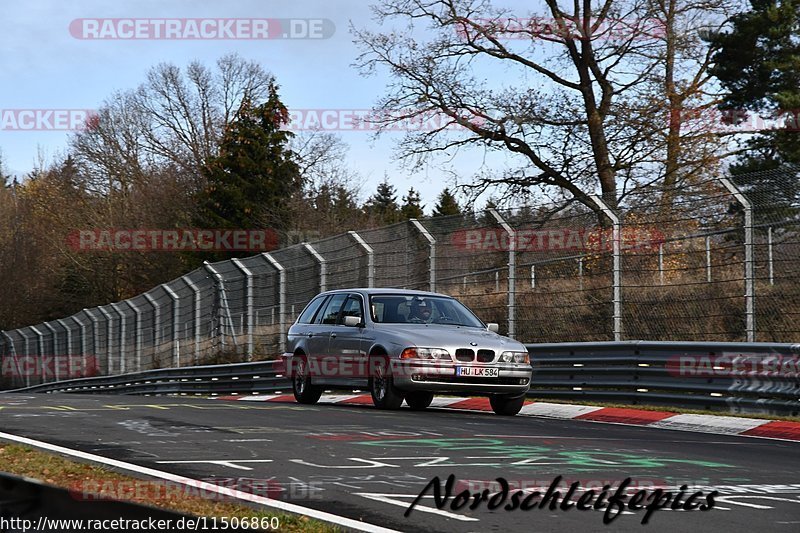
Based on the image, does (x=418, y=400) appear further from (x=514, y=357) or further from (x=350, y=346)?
(x=514, y=357)

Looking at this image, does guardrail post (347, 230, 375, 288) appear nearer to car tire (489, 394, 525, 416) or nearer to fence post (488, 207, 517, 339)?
fence post (488, 207, 517, 339)

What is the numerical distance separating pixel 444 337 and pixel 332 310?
2657mm

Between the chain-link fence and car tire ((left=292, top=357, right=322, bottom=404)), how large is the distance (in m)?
3.23

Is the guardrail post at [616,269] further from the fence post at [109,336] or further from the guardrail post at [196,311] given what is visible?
the fence post at [109,336]

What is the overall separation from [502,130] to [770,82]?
9284mm

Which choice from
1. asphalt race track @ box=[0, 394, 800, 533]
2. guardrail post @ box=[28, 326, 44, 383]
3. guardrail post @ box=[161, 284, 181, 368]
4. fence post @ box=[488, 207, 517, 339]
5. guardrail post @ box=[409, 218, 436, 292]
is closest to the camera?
asphalt race track @ box=[0, 394, 800, 533]

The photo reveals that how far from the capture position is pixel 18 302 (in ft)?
222

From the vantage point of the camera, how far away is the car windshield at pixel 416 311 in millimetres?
15102

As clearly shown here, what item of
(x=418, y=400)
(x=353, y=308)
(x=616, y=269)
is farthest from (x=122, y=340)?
(x=616, y=269)

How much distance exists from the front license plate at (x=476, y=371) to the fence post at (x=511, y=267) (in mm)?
3881

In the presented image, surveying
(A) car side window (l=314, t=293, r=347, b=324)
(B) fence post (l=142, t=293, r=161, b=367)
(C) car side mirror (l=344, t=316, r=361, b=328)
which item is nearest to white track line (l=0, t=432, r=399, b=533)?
(C) car side mirror (l=344, t=316, r=361, b=328)

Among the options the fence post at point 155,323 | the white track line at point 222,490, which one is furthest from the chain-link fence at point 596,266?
the white track line at point 222,490

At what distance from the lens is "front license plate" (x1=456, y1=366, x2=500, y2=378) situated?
13.8m

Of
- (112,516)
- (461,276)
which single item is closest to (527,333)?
(461,276)
